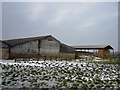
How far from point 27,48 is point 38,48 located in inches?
79.5

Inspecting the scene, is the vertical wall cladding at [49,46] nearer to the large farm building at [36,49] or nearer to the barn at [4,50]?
the large farm building at [36,49]


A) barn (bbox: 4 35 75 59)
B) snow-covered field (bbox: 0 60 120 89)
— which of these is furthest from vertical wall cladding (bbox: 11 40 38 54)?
snow-covered field (bbox: 0 60 120 89)

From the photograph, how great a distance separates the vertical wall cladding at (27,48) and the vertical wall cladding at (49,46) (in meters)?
1.19

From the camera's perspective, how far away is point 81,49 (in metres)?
51.7

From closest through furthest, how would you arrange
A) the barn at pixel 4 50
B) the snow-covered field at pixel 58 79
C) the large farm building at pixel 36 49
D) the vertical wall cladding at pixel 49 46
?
the snow-covered field at pixel 58 79, the barn at pixel 4 50, the large farm building at pixel 36 49, the vertical wall cladding at pixel 49 46

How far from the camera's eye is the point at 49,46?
38.4 m

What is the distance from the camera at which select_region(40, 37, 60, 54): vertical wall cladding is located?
37719 mm

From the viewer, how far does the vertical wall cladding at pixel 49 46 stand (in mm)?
37719

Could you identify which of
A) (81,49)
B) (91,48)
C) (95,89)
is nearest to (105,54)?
(91,48)

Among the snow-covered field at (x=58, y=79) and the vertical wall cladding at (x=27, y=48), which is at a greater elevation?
A: the vertical wall cladding at (x=27, y=48)

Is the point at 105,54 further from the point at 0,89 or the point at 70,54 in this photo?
the point at 0,89

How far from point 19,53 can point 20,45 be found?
144 centimetres

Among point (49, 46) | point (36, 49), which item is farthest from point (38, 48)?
point (49, 46)

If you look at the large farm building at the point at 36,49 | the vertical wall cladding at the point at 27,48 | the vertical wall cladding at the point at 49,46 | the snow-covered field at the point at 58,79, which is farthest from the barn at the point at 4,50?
the snow-covered field at the point at 58,79
